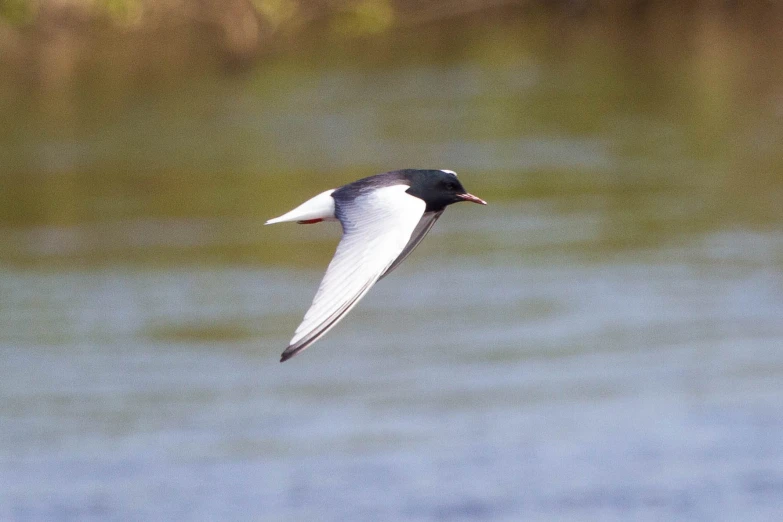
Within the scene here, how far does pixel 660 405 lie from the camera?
898 inches

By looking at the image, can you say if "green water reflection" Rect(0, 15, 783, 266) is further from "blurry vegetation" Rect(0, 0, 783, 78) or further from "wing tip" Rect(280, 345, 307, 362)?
"wing tip" Rect(280, 345, 307, 362)

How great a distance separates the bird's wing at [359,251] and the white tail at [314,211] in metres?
0.06

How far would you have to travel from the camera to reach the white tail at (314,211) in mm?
5934

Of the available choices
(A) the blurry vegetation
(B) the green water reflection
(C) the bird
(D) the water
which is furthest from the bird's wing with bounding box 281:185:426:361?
(A) the blurry vegetation

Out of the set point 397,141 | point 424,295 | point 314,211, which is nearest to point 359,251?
point 314,211

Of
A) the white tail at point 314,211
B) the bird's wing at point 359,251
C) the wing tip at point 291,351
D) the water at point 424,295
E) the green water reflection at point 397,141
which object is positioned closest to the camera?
the wing tip at point 291,351

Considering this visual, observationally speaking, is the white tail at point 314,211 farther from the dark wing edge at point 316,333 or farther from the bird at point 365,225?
the dark wing edge at point 316,333

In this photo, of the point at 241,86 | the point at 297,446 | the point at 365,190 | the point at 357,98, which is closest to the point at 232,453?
the point at 297,446

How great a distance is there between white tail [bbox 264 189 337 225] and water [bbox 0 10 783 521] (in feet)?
42.3

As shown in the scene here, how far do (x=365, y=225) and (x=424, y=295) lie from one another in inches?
989

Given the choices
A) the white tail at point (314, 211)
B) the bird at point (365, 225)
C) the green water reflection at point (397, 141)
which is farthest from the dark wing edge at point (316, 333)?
the green water reflection at point (397, 141)

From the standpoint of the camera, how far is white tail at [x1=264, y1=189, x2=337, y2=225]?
19.5 feet

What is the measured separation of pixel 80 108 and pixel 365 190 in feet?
119

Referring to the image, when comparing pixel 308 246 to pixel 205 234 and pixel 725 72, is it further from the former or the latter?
pixel 725 72
